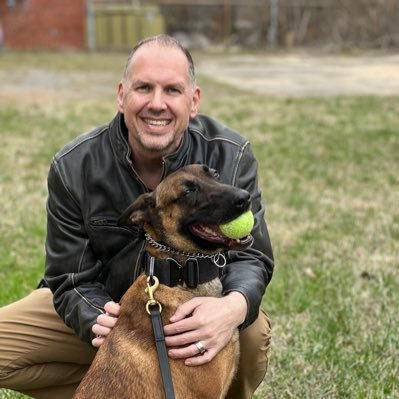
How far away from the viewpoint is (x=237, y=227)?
9.41ft

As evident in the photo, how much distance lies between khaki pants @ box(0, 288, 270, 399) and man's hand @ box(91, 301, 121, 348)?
18.1 inches

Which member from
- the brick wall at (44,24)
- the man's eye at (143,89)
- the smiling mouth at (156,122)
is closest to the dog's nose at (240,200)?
the smiling mouth at (156,122)

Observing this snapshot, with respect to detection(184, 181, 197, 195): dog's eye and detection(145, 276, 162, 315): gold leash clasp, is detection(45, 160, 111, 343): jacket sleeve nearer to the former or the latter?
detection(145, 276, 162, 315): gold leash clasp

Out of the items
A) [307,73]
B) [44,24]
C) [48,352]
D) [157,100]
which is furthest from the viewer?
[44,24]

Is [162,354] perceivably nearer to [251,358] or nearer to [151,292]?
[151,292]

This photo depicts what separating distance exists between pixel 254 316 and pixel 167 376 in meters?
0.66

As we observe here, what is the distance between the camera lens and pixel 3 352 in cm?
345

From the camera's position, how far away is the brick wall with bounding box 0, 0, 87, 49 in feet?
93.1

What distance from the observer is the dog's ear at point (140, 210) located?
10.0 feet

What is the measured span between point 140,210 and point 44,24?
2697 cm

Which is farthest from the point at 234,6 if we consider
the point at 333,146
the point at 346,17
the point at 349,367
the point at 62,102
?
the point at 349,367

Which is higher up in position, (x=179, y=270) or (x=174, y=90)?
(x=174, y=90)

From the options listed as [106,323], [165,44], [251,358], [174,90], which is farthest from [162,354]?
[165,44]

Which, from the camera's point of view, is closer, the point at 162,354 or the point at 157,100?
the point at 162,354
